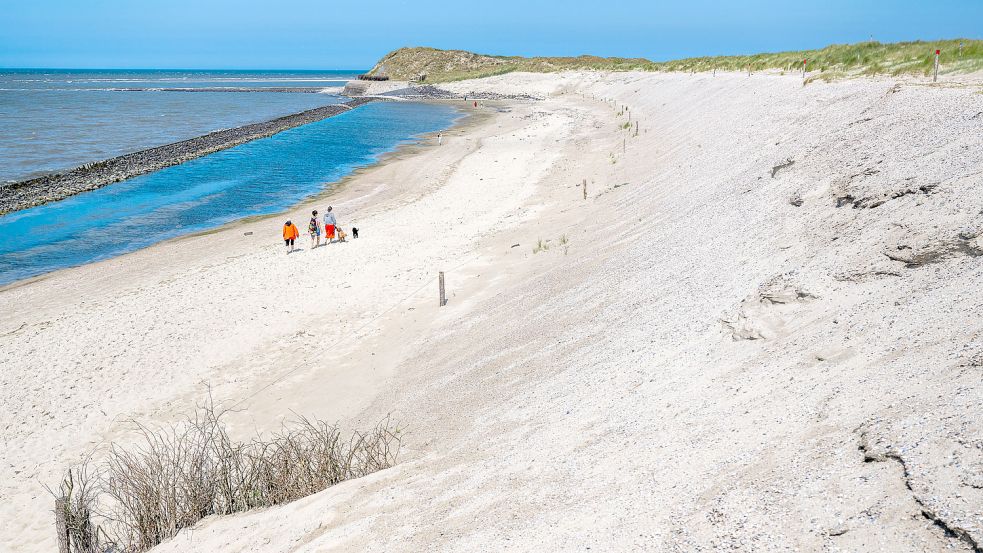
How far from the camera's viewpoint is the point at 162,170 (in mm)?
36969

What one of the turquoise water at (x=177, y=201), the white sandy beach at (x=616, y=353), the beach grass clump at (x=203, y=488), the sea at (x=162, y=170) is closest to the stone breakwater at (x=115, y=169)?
the turquoise water at (x=177, y=201)

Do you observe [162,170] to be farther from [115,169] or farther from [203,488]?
[203,488]

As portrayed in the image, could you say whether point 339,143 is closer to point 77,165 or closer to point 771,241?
point 77,165

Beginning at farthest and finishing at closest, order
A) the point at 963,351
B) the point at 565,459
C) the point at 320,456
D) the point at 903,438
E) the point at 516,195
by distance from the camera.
Answer: the point at 516,195 < the point at 320,456 < the point at 565,459 < the point at 963,351 < the point at 903,438

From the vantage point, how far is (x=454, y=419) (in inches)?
335

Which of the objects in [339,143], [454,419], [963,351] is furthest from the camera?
[339,143]

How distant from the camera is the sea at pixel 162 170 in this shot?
2334 centimetres

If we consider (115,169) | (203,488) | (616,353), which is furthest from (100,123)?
(616,353)

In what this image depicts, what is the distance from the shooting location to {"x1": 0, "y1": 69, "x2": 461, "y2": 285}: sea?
23344 mm

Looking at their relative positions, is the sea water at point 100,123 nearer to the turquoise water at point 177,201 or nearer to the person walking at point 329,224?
the turquoise water at point 177,201

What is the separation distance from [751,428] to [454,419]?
3916 mm

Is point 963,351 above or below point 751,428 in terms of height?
above

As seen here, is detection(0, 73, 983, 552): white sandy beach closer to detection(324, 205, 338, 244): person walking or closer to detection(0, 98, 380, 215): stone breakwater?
detection(324, 205, 338, 244): person walking

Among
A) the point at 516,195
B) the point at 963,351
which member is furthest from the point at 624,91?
the point at 963,351
